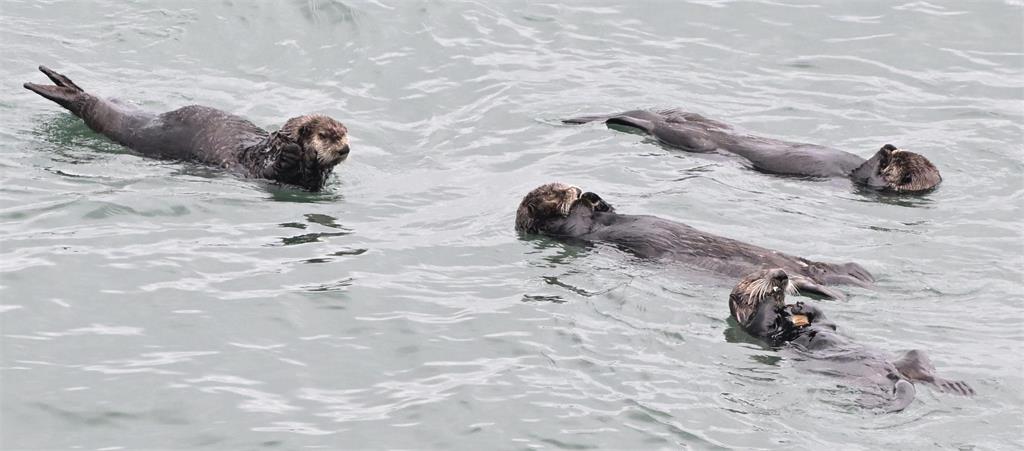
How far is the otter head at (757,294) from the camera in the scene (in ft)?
23.3

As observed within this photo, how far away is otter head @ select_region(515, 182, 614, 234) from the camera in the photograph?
891 centimetres

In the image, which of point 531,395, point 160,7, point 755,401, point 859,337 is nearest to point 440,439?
point 531,395

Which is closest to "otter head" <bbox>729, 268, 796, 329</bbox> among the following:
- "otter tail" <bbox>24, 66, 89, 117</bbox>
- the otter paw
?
the otter paw

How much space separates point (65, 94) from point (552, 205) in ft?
13.6

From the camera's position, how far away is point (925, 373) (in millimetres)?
6121

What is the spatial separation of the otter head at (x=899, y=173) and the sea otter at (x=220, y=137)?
4174 mm

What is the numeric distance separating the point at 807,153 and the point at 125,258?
5552 mm

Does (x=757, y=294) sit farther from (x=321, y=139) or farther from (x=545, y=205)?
(x=321, y=139)

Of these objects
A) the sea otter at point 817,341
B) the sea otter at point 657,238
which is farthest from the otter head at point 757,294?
the sea otter at point 657,238

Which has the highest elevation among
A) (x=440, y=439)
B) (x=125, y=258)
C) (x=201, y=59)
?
(x=201, y=59)

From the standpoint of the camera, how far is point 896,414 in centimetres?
577

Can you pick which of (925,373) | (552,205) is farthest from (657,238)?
(925,373)

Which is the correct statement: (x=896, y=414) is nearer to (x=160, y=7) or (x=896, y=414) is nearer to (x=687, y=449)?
(x=687, y=449)

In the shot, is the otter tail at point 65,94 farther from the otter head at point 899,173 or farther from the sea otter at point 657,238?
the otter head at point 899,173
